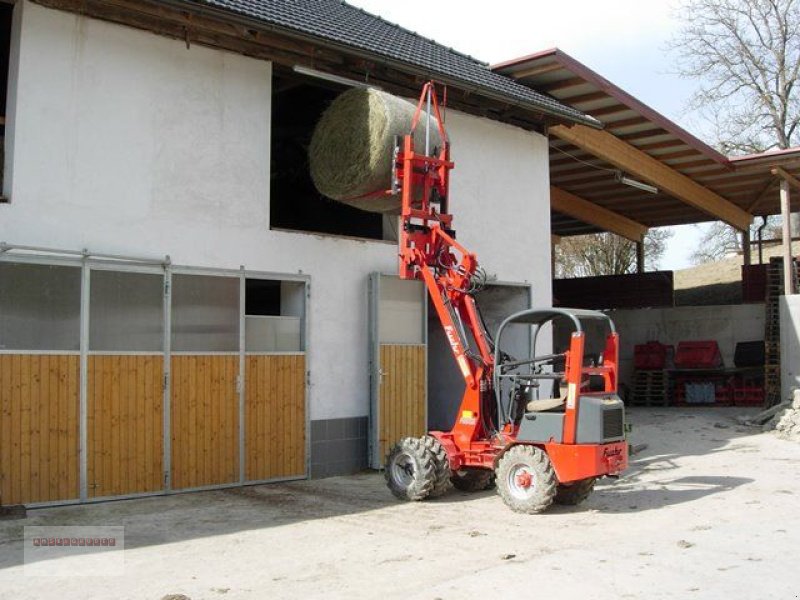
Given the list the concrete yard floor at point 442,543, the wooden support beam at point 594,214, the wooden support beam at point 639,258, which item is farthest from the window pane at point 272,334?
the wooden support beam at point 639,258

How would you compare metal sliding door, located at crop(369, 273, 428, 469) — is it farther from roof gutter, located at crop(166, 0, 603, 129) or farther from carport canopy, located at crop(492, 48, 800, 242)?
carport canopy, located at crop(492, 48, 800, 242)

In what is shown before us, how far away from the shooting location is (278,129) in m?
13.3

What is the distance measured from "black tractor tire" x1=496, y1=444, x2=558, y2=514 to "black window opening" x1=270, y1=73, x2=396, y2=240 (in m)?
5.46

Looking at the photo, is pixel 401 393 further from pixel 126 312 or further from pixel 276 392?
pixel 126 312

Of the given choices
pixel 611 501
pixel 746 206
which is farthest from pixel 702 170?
pixel 611 501

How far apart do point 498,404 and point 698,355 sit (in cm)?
1354

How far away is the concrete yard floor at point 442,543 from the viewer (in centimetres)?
558

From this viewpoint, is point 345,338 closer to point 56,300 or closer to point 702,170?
point 56,300

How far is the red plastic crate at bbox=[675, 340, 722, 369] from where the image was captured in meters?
20.4

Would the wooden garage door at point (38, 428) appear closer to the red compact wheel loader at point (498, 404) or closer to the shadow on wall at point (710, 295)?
the red compact wheel loader at point (498, 404)

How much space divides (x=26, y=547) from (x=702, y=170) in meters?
15.9

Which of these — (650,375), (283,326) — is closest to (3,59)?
(283,326)

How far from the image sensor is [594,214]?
73.8ft

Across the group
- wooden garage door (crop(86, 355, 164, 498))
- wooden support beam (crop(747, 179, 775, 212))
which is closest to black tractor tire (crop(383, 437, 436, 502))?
wooden garage door (crop(86, 355, 164, 498))
